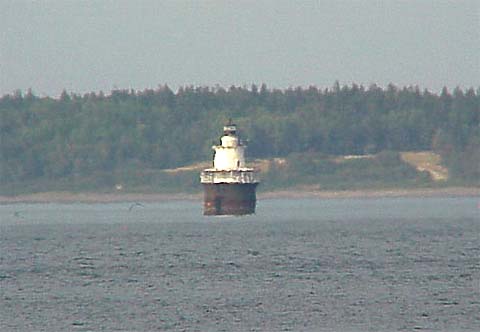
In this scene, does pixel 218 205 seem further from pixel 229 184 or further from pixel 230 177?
pixel 230 177

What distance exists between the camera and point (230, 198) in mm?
120625

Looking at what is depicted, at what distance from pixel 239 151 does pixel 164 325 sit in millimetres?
68422

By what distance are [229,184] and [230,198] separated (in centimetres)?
126

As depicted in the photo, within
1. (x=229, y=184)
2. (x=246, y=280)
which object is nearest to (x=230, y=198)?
(x=229, y=184)

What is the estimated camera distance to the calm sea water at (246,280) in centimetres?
5634

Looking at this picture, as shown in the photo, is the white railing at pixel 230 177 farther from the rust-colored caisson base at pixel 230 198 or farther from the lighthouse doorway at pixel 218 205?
the lighthouse doorway at pixel 218 205

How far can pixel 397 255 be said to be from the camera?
82.5 m

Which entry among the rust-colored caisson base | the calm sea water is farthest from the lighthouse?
the calm sea water

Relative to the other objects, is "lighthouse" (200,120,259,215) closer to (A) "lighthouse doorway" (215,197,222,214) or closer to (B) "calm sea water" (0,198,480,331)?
(A) "lighthouse doorway" (215,197,222,214)

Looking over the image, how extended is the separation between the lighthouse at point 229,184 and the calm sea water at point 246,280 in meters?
5.40

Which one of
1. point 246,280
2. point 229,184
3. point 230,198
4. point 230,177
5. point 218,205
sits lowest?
point 246,280

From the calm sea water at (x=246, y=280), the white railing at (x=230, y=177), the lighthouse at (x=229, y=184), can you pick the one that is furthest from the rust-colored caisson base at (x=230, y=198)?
the calm sea water at (x=246, y=280)

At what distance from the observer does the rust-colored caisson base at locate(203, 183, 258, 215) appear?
393 ft

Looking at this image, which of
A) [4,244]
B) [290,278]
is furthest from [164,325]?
[4,244]
